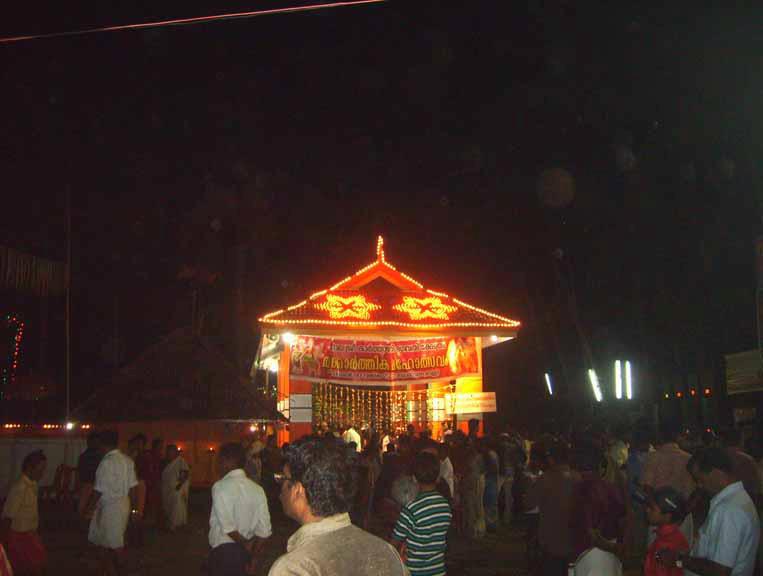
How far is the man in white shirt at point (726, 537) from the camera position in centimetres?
480

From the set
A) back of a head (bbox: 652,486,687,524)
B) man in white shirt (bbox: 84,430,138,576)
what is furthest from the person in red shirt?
man in white shirt (bbox: 84,430,138,576)

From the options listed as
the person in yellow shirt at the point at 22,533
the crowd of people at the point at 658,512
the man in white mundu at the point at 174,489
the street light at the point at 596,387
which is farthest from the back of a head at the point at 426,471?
the street light at the point at 596,387

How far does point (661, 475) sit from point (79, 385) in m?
18.6

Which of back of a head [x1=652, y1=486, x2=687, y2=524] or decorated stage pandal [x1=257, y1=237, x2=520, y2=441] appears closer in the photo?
back of a head [x1=652, y1=486, x2=687, y2=524]

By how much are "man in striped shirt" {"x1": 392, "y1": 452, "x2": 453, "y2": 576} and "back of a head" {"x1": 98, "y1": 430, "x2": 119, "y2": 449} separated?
4193 millimetres

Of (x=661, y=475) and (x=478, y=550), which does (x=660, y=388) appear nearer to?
(x=478, y=550)

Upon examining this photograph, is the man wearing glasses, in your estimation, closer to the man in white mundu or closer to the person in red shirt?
the person in red shirt

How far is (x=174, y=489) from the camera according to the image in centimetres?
1617

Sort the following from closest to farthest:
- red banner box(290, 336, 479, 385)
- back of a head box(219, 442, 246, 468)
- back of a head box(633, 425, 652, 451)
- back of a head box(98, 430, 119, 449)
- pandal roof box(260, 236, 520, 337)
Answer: back of a head box(219, 442, 246, 468), back of a head box(98, 430, 119, 449), back of a head box(633, 425, 652, 451), pandal roof box(260, 236, 520, 337), red banner box(290, 336, 479, 385)

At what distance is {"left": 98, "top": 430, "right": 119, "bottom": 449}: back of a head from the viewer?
886 cm

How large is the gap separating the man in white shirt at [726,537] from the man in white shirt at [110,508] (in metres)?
5.68

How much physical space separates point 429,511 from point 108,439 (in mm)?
4456

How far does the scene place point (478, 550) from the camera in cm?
1398

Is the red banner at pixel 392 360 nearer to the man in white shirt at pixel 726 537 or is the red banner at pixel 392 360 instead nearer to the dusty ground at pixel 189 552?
the dusty ground at pixel 189 552
